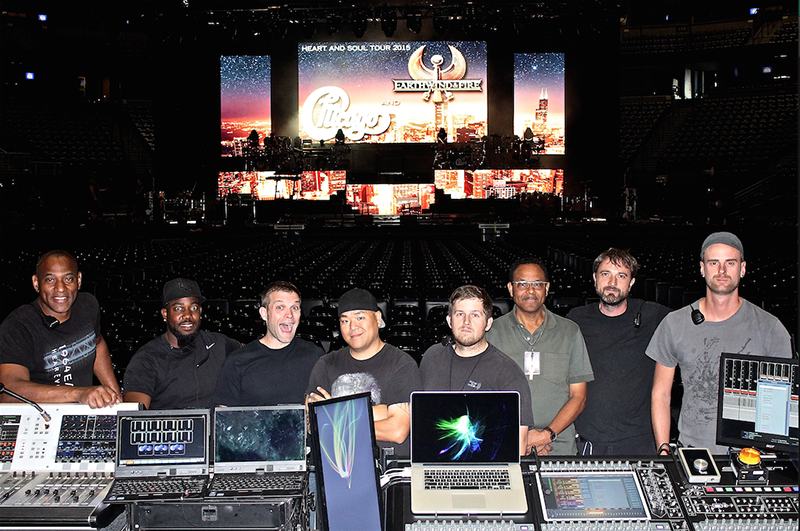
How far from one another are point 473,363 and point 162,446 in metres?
1.53

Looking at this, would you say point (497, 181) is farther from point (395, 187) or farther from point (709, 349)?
point (709, 349)

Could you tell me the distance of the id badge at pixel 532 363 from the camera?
13.9 ft

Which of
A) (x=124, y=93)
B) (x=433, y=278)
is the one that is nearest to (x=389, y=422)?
(x=433, y=278)

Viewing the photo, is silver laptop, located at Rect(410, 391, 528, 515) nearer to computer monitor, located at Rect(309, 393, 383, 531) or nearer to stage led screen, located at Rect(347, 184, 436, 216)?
computer monitor, located at Rect(309, 393, 383, 531)

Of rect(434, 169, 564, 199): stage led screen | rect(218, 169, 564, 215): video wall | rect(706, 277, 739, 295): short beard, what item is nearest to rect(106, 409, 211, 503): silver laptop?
rect(706, 277, 739, 295): short beard

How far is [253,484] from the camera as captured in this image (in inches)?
117

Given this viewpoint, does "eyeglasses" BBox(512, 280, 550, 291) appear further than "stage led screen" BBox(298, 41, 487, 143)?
No

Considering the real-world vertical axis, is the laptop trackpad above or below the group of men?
below

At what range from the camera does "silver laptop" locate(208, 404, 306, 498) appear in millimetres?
3078

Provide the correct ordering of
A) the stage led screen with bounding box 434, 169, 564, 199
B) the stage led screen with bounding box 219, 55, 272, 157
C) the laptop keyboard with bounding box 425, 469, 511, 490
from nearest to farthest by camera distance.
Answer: the laptop keyboard with bounding box 425, 469, 511, 490 → the stage led screen with bounding box 434, 169, 564, 199 → the stage led screen with bounding box 219, 55, 272, 157

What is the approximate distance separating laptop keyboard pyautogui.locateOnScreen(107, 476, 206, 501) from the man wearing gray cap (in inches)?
27.6

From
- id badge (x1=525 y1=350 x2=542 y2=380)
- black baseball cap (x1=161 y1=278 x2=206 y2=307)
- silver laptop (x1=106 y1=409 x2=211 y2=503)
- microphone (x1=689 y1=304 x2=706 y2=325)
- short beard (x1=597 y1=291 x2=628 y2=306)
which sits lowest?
silver laptop (x1=106 y1=409 x2=211 y2=503)

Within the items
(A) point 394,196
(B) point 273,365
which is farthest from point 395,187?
(B) point 273,365

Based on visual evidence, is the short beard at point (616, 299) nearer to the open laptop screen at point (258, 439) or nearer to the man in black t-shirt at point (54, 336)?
the open laptop screen at point (258, 439)
